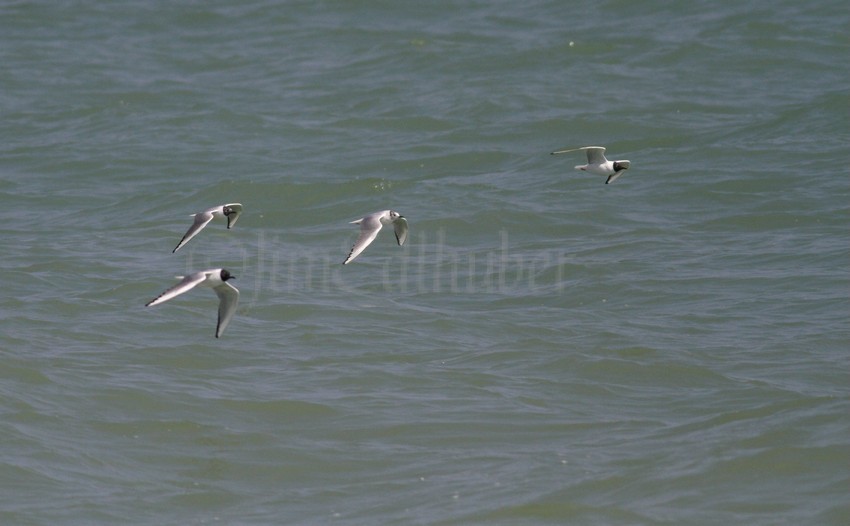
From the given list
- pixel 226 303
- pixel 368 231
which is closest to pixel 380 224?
pixel 368 231

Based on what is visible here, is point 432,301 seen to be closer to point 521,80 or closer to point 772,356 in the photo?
point 772,356

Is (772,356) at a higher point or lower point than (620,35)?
lower

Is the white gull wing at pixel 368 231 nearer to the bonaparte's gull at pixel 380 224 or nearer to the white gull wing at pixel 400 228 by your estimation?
the bonaparte's gull at pixel 380 224

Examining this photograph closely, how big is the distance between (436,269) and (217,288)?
4.61m

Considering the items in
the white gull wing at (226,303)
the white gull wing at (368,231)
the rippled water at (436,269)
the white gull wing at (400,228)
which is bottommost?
the rippled water at (436,269)

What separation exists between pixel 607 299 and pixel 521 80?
9.43 metres

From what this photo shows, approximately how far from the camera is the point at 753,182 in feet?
51.2

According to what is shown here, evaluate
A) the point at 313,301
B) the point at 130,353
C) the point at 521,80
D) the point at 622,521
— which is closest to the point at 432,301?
the point at 313,301

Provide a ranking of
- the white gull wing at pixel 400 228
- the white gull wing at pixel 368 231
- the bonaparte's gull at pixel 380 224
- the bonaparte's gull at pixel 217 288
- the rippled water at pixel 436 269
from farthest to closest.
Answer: the white gull wing at pixel 400 228 → the bonaparte's gull at pixel 380 224 → the white gull wing at pixel 368 231 → the rippled water at pixel 436 269 → the bonaparte's gull at pixel 217 288

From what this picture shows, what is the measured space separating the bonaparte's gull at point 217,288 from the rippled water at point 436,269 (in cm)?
86

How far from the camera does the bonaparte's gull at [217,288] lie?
8.01m

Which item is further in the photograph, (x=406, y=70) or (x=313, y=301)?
(x=406, y=70)

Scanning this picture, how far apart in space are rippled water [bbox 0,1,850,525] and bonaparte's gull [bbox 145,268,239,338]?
0.86 meters

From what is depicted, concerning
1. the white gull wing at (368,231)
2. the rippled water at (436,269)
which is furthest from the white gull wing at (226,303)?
the white gull wing at (368,231)
